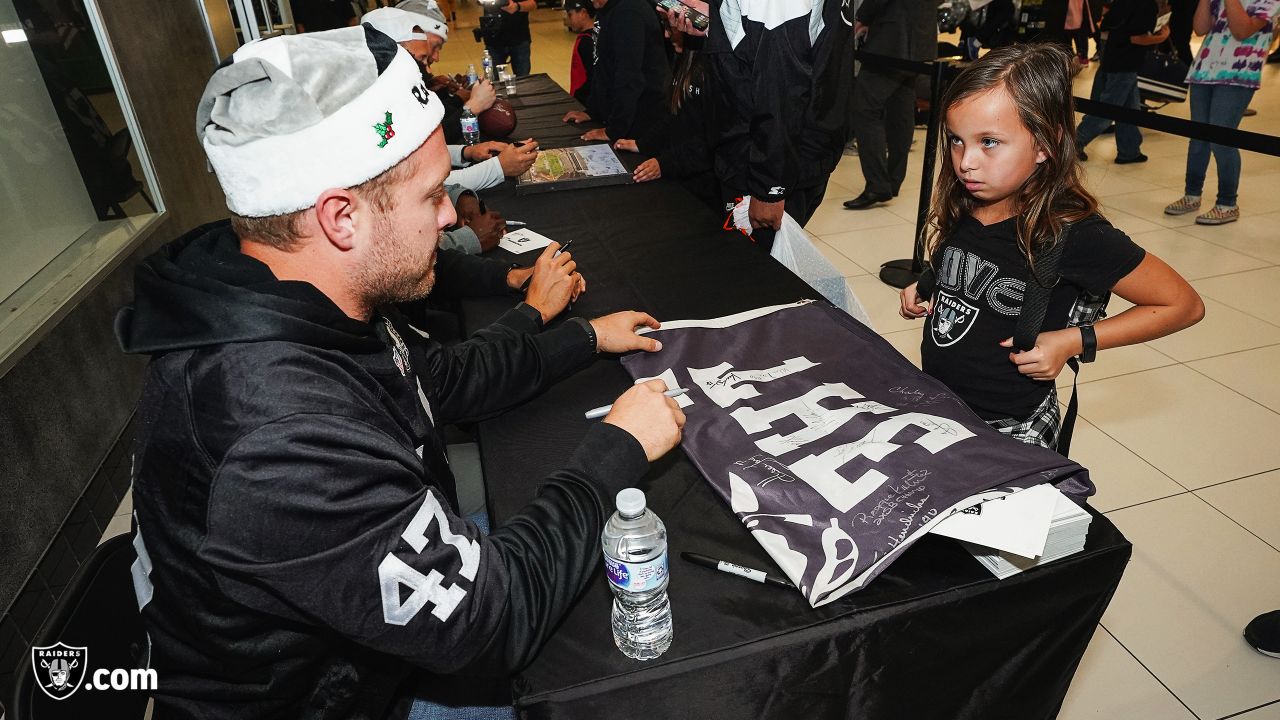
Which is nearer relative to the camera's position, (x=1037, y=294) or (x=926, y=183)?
(x=1037, y=294)

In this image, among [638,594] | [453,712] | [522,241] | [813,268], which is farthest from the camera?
[522,241]

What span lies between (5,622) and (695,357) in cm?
174

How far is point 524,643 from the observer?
2.67ft

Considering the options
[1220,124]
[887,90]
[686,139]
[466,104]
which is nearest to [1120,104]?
[1220,124]

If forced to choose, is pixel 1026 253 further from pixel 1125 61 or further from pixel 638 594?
pixel 1125 61

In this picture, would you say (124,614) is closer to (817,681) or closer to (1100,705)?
(817,681)

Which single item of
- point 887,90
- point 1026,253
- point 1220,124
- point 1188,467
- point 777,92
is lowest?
point 1188,467

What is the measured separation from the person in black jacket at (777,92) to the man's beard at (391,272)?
157cm

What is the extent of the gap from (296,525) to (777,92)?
6.53ft

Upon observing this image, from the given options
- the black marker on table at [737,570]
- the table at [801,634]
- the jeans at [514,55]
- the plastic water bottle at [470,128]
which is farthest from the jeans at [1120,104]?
the black marker on table at [737,570]

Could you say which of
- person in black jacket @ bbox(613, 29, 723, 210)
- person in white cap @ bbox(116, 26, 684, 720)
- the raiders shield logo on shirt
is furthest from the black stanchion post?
person in white cap @ bbox(116, 26, 684, 720)

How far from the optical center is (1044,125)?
1241 mm

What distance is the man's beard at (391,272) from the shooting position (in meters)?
0.92

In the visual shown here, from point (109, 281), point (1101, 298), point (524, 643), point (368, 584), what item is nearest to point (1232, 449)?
point (1101, 298)
